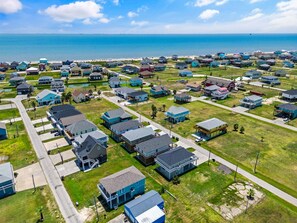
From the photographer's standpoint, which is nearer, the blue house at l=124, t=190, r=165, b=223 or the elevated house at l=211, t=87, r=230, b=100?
the blue house at l=124, t=190, r=165, b=223

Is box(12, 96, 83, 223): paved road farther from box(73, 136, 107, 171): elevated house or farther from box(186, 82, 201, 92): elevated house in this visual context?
box(186, 82, 201, 92): elevated house

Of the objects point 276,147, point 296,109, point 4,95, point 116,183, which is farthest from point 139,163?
point 4,95

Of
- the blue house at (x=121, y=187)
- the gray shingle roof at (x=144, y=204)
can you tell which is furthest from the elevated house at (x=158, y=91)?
the gray shingle roof at (x=144, y=204)

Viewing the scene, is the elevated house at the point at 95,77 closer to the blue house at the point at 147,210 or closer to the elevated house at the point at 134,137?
the elevated house at the point at 134,137

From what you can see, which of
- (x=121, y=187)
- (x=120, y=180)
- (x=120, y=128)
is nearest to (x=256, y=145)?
(x=120, y=128)

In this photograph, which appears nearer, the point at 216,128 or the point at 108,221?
the point at 108,221

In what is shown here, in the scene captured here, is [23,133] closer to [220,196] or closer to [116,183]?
[116,183]

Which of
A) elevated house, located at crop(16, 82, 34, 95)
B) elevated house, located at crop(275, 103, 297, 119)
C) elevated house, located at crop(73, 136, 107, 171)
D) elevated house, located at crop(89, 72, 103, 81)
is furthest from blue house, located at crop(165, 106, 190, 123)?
elevated house, located at crop(89, 72, 103, 81)
